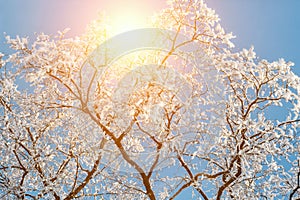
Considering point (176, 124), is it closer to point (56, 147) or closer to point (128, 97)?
point (128, 97)

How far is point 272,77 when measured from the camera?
295 inches

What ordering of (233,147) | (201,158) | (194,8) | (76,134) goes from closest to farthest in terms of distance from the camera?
(233,147) → (201,158) → (194,8) → (76,134)

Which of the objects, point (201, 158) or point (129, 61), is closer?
point (201, 158)

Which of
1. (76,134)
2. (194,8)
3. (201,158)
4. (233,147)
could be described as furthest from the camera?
(76,134)

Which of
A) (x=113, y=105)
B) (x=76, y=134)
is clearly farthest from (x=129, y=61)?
(x=76, y=134)

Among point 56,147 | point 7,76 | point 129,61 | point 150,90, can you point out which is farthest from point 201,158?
point 7,76

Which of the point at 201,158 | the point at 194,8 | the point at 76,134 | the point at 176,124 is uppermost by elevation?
the point at 194,8

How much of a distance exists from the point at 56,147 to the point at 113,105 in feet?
8.71

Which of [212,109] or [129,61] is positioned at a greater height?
[129,61]

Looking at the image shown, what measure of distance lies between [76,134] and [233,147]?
4003 mm

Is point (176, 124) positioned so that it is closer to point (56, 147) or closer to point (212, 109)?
point (212, 109)

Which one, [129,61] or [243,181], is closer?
[243,181]

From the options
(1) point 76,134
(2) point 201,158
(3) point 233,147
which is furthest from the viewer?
(1) point 76,134

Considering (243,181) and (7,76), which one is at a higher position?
(7,76)
